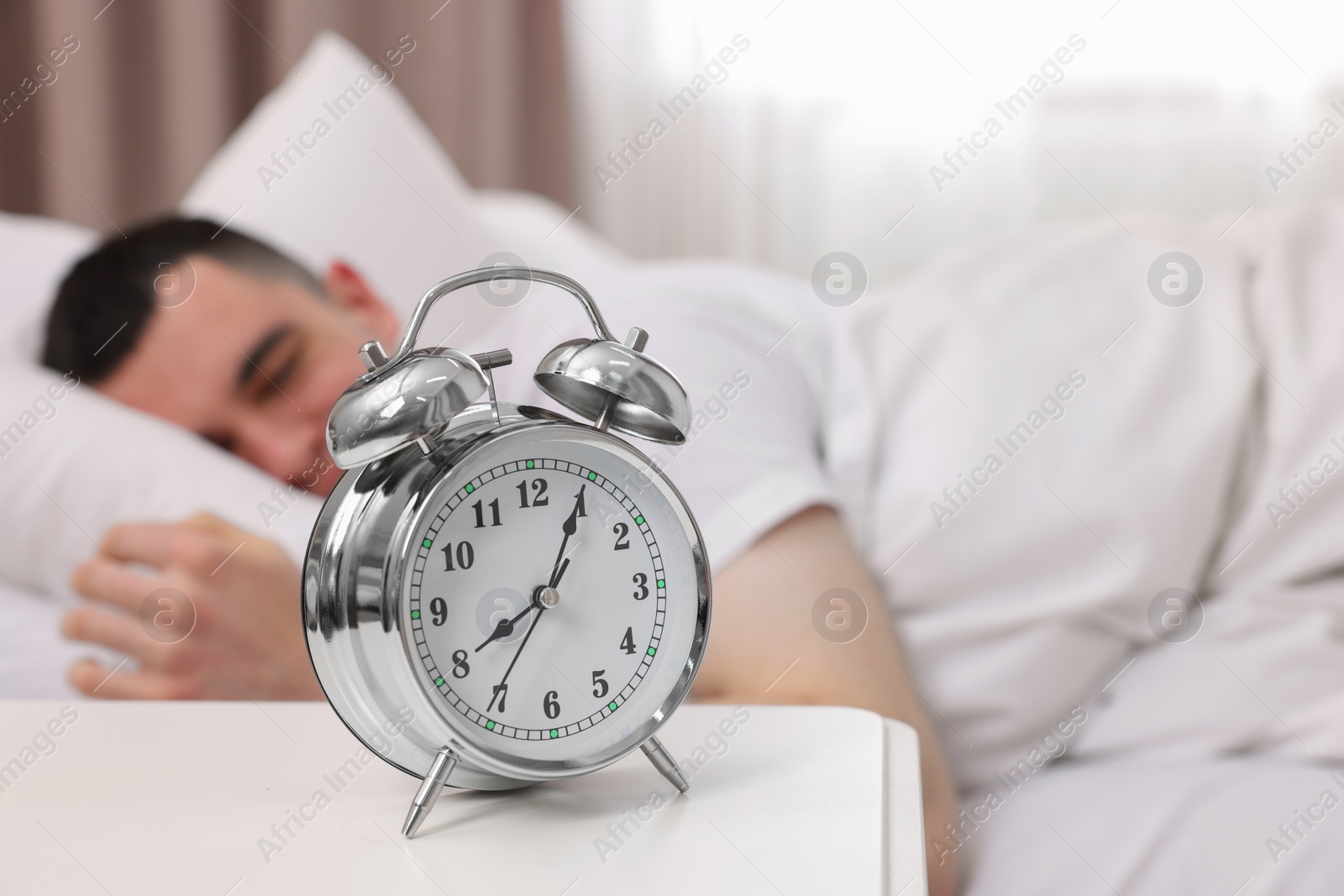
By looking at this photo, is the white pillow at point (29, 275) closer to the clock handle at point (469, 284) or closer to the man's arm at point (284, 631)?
the man's arm at point (284, 631)

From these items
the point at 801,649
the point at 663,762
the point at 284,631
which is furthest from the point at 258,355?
the point at 663,762

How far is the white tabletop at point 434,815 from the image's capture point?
0.43 metres

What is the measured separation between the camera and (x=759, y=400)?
98cm

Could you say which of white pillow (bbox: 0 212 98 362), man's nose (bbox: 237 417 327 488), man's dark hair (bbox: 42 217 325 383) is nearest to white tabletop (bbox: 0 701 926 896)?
man's nose (bbox: 237 417 327 488)

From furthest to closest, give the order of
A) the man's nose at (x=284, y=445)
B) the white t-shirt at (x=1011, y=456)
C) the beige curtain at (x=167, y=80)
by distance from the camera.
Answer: the beige curtain at (x=167, y=80)
the man's nose at (x=284, y=445)
the white t-shirt at (x=1011, y=456)

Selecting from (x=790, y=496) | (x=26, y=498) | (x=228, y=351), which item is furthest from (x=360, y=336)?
(x=790, y=496)

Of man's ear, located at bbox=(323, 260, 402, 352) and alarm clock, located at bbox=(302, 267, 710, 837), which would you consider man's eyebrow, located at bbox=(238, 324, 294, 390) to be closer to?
man's ear, located at bbox=(323, 260, 402, 352)

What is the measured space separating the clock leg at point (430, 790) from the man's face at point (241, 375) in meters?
0.71

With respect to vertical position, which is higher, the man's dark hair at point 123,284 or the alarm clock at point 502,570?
the alarm clock at point 502,570

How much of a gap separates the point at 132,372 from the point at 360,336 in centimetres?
25

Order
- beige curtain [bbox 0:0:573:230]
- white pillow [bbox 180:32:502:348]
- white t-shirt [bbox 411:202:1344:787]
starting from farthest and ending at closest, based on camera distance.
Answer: beige curtain [bbox 0:0:573:230] → white pillow [bbox 180:32:502:348] → white t-shirt [bbox 411:202:1344:787]

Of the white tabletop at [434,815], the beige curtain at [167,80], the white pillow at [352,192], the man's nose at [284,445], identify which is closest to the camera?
the white tabletop at [434,815]

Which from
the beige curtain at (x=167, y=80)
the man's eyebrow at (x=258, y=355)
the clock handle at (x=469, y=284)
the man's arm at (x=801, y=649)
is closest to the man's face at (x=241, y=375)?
the man's eyebrow at (x=258, y=355)

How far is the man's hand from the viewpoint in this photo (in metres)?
0.79
